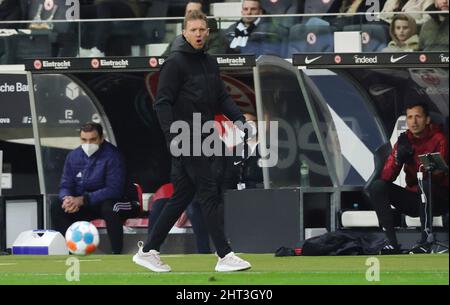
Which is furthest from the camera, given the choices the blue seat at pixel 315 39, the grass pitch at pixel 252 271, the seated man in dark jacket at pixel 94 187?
the seated man in dark jacket at pixel 94 187

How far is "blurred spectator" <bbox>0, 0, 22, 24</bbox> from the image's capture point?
60.0 feet

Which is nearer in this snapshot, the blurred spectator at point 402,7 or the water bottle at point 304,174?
the blurred spectator at point 402,7

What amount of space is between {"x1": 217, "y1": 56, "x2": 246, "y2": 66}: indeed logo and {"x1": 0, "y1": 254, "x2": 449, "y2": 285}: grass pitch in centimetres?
256

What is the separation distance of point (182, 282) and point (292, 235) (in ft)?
18.4

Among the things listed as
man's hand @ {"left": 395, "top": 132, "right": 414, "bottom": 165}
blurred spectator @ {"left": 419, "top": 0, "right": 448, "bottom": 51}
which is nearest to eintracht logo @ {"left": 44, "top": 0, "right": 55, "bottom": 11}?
blurred spectator @ {"left": 419, "top": 0, "right": 448, "bottom": 51}

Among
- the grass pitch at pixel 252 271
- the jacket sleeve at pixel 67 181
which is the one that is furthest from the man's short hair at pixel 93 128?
the grass pitch at pixel 252 271

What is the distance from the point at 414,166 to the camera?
16.0 m

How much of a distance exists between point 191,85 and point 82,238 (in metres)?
4.08

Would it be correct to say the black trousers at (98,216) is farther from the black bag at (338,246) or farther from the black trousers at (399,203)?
the black trousers at (399,203)

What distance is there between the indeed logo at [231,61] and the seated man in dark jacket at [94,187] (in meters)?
1.86

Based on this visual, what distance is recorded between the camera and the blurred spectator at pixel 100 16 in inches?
685

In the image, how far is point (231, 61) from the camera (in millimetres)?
16766

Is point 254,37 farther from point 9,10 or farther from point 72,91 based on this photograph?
point 9,10

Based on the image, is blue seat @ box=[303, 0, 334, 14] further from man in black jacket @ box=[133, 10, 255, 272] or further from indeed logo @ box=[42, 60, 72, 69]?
man in black jacket @ box=[133, 10, 255, 272]
